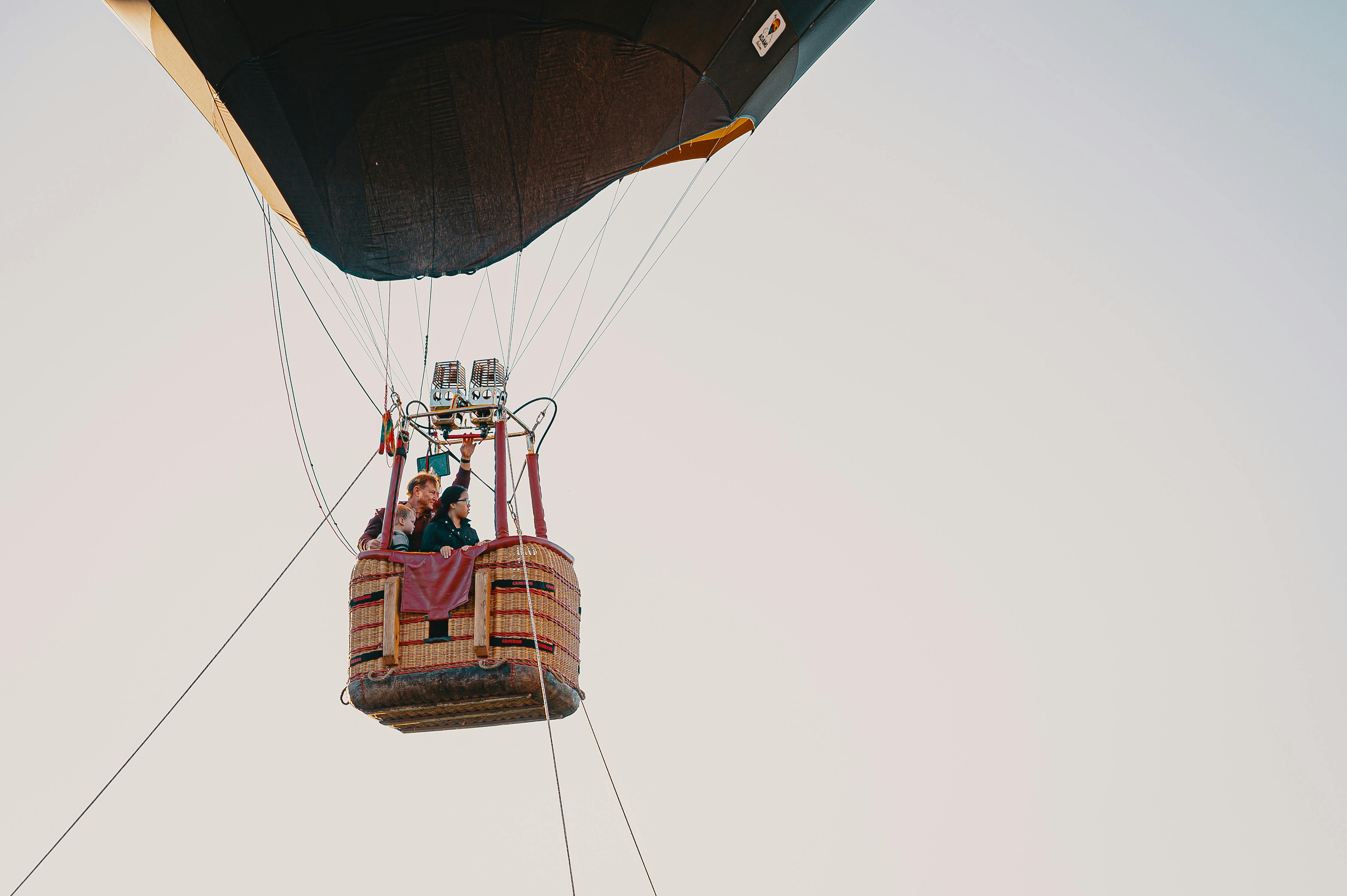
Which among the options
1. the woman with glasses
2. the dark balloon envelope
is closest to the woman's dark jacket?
the woman with glasses

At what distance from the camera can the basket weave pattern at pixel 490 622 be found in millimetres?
5270

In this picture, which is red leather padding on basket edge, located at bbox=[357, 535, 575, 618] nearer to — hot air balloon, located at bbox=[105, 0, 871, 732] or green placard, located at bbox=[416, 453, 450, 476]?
hot air balloon, located at bbox=[105, 0, 871, 732]

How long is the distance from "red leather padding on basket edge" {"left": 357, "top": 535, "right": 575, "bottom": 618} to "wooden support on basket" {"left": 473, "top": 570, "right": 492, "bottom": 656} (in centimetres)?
4

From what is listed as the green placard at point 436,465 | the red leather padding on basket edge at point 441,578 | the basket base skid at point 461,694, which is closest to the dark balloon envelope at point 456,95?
the green placard at point 436,465

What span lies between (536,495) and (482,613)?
627mm

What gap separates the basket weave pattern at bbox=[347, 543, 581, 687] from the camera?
5270 mm

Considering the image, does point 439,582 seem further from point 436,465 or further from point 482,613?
point 436,465

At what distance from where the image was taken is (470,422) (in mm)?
5906

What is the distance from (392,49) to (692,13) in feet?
4.28

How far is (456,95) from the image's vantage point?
6078mm

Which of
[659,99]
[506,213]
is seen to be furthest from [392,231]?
[659,99]

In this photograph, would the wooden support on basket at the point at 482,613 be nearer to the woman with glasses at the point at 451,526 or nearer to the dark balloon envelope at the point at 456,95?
the woman with glasses at the point at 451,526

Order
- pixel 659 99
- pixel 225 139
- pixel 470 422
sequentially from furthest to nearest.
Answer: pixel 225 139 → pixel 659 99 → pixel 470 422

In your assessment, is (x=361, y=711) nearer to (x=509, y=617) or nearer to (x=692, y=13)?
(x=509, y=617)
